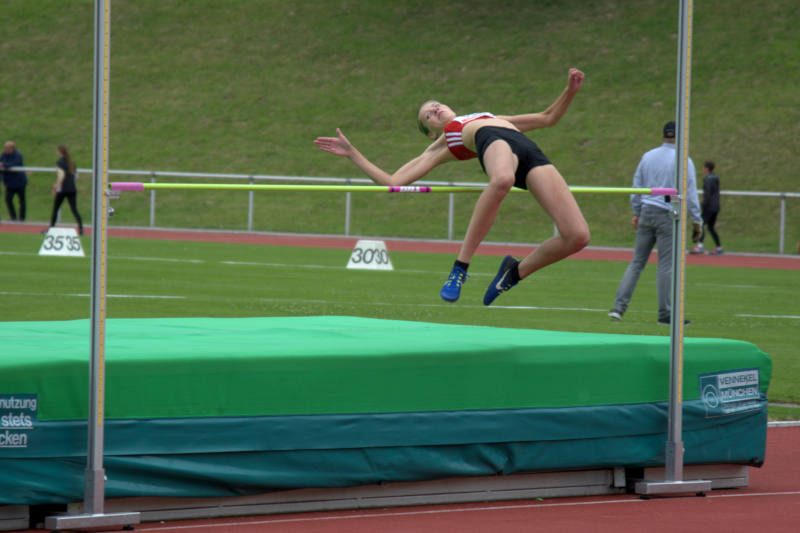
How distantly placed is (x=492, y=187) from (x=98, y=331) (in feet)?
7.65

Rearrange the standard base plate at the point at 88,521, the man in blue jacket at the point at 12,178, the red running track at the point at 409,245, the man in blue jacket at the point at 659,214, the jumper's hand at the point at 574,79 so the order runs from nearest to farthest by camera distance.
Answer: the standard base plate at the point at 88,521 < the jumper's hand at the point at 574,79 < the man in blue jacket at the point at 659,214 < the red running track at the point at 409,245 < the man in blue jacket at the point at 12,178

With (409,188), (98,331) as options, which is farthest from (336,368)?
(409,188)

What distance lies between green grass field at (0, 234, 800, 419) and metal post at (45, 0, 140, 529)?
14.6 ft

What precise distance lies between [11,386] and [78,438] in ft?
1.15

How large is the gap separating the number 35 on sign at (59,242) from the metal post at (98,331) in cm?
1374

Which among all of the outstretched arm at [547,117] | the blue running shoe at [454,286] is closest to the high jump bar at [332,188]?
the blue running shoe at [454,286]

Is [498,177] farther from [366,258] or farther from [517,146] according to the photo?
[366,258]

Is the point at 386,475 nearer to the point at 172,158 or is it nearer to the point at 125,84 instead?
the point at 172,158

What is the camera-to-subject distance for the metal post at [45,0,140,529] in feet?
15.3

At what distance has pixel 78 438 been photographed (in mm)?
4797

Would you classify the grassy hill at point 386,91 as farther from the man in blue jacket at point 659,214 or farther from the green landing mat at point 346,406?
the green landing mat at point 346,406

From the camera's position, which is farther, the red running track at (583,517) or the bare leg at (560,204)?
the bare leg at (560,204)

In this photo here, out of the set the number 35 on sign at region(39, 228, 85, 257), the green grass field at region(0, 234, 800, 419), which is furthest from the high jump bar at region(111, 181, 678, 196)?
the number 35 on sign at region(39, 228, 85, 257)

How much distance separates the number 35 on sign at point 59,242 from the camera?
1832cm
